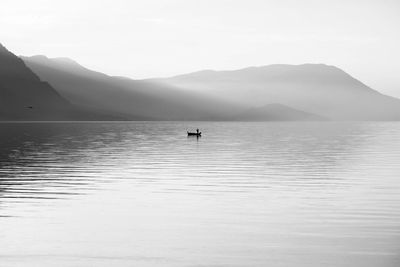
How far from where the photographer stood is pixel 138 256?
2211 cm

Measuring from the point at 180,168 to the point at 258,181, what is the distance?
13.9m

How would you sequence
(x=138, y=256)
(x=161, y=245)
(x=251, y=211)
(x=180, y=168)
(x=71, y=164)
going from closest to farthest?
(x=138, y=256) < (x=161, y=245) < (x=251, y=211) < (x=180, y=168) < (x=71, y=164)

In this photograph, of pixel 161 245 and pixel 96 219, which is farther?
pixel 96 219

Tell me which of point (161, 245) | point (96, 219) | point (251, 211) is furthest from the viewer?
point (251, 211)

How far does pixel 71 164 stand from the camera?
6488 cm

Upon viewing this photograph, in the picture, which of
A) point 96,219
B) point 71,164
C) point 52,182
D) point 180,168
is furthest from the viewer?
point 71,164

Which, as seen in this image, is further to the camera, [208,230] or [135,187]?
[135,187]

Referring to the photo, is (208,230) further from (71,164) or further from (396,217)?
(71,164)

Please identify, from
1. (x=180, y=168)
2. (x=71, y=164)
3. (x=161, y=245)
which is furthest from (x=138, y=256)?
(x=71, y=164)

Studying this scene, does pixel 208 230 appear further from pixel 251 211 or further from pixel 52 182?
pixel 52 182

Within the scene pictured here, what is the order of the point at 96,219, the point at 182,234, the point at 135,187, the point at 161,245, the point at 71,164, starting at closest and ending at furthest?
the point at 161,245 → the point at 182,234 → the point at 96,219 → the point at 135,187 → the point at 71,164

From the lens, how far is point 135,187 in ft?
144

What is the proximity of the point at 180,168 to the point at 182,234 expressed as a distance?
3445 cm

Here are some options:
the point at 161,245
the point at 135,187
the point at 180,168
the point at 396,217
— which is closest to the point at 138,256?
the point at 161,245
